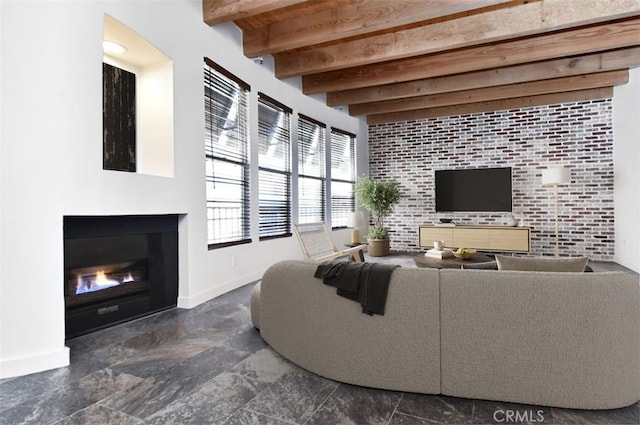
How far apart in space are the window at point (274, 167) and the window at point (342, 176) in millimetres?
1557

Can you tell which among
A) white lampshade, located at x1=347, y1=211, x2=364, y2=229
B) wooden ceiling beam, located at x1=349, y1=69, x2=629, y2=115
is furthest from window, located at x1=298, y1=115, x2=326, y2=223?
wooden ceiling beam, located at x1=349, y1=69, x2=629, y2=115

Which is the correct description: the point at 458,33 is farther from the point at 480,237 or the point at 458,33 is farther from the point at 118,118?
the point at 480,237

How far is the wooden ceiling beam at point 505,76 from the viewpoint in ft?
15.9

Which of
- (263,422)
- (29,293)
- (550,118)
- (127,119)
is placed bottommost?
(263,422)

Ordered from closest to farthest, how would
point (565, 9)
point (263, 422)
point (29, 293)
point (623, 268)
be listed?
point (263, 422)
point (29, 293)
point (565, 9)
point (623, 268)

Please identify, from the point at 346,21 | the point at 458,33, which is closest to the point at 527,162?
the point at 458,33

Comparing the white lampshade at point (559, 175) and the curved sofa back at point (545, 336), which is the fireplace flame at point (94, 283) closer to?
the curved sofa back at point (545, 336)

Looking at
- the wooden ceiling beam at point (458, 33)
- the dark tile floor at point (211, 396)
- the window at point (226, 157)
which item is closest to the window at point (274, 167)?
the window at point (226, 157)

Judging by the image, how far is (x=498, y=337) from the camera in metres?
1.76

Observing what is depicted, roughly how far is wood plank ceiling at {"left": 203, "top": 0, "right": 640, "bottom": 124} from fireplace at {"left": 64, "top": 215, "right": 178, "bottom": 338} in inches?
Answer: 90.5

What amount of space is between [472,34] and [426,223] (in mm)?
3979

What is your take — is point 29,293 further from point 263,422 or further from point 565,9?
point 565,9

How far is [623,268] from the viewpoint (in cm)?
552

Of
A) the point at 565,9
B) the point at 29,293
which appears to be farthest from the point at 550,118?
the point at 29,293
